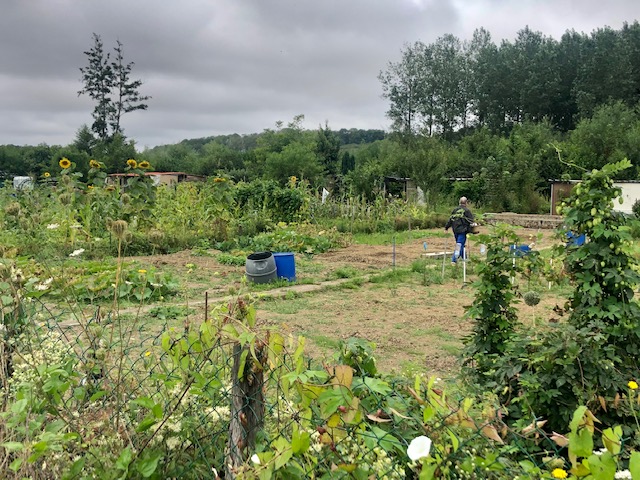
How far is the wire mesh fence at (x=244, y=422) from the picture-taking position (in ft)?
4.55

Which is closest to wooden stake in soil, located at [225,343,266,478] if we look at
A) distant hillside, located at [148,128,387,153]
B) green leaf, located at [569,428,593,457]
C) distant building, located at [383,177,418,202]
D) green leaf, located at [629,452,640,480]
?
green leaf, located at [569,428,593,457]

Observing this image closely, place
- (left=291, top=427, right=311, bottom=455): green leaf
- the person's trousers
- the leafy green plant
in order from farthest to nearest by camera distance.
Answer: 1. the person's trousers
2. the leafy green plant
3. (left=291, top=427, right=311, bottom=455): green leaf

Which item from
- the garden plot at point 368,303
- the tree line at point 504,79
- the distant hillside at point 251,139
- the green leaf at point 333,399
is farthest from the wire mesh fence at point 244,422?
the distant hillside at point 251,139

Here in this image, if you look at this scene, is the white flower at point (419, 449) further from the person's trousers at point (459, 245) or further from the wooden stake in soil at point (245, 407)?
the person's trousers at point (459, 245)

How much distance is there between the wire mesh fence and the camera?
139cm

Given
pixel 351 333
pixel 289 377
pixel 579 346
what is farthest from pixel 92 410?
pixel 351 333

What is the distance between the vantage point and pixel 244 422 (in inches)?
62.0

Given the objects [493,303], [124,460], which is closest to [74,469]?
[124,460]

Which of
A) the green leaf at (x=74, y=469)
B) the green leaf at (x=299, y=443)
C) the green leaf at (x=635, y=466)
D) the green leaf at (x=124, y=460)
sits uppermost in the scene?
the green leaf at (x=635, y=466)

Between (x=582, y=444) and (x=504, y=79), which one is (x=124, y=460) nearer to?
(x=582, y=444)

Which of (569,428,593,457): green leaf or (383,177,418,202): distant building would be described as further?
A: (383,177,418,202): distant building

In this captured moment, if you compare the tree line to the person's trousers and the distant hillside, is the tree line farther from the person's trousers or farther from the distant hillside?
the person's trousers

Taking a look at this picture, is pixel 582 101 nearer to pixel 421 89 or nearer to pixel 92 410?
pixel 421 89

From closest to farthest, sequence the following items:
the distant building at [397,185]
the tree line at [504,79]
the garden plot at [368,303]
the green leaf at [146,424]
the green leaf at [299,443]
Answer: the green leaf at [299,443] < the green leaf at [146,424] < the garden plot at [368,303] < the distant building at [397,185] < the tree line at [504,79]
